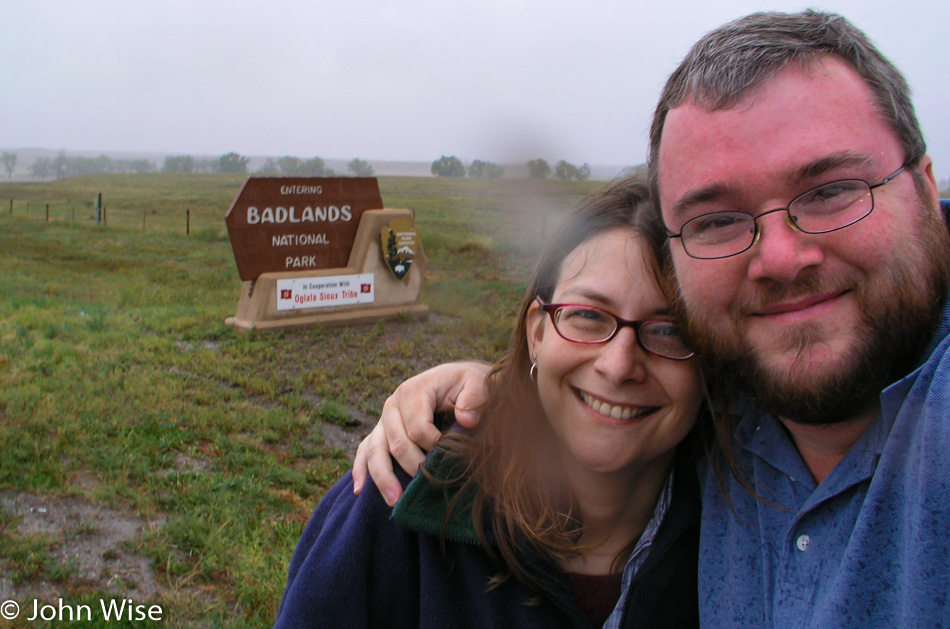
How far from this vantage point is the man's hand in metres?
1.54

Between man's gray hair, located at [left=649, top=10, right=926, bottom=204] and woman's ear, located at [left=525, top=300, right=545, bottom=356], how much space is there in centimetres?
56

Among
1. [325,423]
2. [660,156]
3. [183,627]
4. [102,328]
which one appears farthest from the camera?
[102,328]

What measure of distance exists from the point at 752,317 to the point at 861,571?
1.44 feet

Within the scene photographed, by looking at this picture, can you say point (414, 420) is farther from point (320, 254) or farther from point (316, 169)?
point (316, 169)

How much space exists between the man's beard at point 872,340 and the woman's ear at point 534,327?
1.63ft

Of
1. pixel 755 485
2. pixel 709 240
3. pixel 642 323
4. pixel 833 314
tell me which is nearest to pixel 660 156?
pixel 709 240

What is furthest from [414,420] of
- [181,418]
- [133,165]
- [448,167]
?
[133,165]

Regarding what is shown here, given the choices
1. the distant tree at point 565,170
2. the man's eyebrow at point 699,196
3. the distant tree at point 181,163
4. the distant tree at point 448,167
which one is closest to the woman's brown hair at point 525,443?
the man's eyebrow at point 699,196

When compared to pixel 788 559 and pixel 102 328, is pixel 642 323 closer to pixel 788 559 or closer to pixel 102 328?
pixel 788 559

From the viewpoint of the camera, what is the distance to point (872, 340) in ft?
3.69

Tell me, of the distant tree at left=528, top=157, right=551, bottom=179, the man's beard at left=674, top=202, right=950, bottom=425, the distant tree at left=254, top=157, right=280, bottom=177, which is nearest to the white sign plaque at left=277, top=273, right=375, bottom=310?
the distant tree at left=254, top=157, right=280, bottom=177

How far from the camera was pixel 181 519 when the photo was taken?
3.30 meters

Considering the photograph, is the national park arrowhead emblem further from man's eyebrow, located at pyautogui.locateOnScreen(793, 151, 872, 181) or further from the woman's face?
man's eyebrow, located at pyautogui.locateOnScreen(793, 151, 872, 181)

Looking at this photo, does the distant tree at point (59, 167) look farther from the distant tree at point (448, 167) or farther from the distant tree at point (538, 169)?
the distant tree at point (538, 169)
